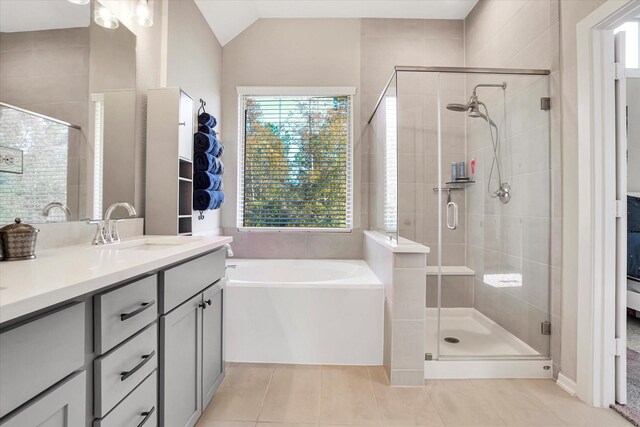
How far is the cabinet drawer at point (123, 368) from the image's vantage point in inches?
32.7

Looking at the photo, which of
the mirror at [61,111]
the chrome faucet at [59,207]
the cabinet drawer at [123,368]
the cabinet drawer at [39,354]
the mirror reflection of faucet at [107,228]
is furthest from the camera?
the mirror reflection of faucet at [107,228]

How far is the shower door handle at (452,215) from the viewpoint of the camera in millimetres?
2688

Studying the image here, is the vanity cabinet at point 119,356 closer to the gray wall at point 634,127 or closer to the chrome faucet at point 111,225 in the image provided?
the chrome faucet at point 111,225

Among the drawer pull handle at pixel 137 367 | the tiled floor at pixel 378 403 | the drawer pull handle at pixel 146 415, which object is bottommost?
the tiled floor at pixel 378 403

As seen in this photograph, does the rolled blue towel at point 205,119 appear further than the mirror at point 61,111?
Yes

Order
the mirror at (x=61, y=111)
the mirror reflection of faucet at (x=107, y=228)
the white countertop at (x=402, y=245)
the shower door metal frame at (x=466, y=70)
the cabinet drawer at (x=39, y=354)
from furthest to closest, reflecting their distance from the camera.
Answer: the shower door metal frame at (x=466, y=70) < the white countertop at (x=402, y=245) < the mirror reflection of faucet at (x=107, y=228) < the mirror at (x=61, y=111) < the cabinet drawer at (x=39, y=354)

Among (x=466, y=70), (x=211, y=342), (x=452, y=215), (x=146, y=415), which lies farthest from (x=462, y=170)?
(x=146, y=415)

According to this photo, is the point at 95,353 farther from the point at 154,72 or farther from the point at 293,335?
the point at 154,72

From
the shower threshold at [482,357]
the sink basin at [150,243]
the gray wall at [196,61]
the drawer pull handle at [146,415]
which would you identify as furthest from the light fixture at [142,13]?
the shower threshold at [482,357]

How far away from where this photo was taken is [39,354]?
2.15ft

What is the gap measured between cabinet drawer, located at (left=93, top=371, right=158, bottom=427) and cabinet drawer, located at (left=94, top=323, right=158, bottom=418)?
21 millimetres

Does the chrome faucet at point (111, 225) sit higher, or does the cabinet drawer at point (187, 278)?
the chrome faucet at point (111, 225)

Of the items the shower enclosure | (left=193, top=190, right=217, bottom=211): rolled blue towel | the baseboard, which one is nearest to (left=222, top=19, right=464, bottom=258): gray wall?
the shower enclosure

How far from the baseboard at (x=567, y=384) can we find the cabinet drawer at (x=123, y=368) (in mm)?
2246
